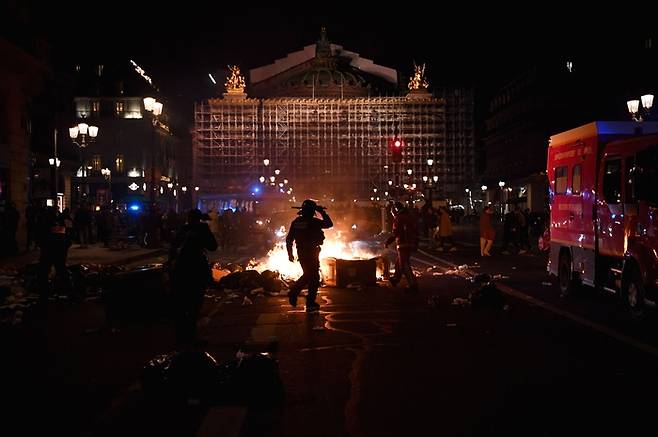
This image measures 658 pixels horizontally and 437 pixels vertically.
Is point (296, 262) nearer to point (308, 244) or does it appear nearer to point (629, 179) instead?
point (308, 244)

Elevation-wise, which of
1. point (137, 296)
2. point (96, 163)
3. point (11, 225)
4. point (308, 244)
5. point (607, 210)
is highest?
point (96, 163)

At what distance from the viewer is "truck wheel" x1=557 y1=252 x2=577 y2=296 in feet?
51.7

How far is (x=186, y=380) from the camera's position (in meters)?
7.00

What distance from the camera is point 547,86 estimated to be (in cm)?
7462

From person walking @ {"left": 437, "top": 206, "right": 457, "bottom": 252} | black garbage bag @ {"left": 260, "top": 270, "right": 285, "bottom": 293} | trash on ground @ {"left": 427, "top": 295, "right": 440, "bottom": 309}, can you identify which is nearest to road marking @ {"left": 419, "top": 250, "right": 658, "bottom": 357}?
trash on ground @ {"left": 427, "top": 295, "right": 440, "bottom": 309}

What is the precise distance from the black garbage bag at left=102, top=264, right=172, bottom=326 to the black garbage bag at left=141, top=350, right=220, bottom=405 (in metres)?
5.19

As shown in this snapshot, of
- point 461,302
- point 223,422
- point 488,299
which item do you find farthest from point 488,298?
point 223,422

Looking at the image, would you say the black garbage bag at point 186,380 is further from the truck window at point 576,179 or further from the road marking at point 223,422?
the truck window at point 576,179

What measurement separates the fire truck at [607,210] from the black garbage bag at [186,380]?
6.89 metres

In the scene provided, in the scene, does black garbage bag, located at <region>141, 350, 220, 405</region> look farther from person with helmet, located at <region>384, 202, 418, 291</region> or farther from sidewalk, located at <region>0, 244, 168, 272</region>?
sidewalk, located at <region>0, 244, 168, 272</region>

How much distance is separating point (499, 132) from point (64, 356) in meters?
86.0

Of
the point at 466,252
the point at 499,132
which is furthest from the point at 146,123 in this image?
the point at 466,252

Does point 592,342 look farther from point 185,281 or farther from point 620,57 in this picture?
point 620,57

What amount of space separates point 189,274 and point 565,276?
8.80m
